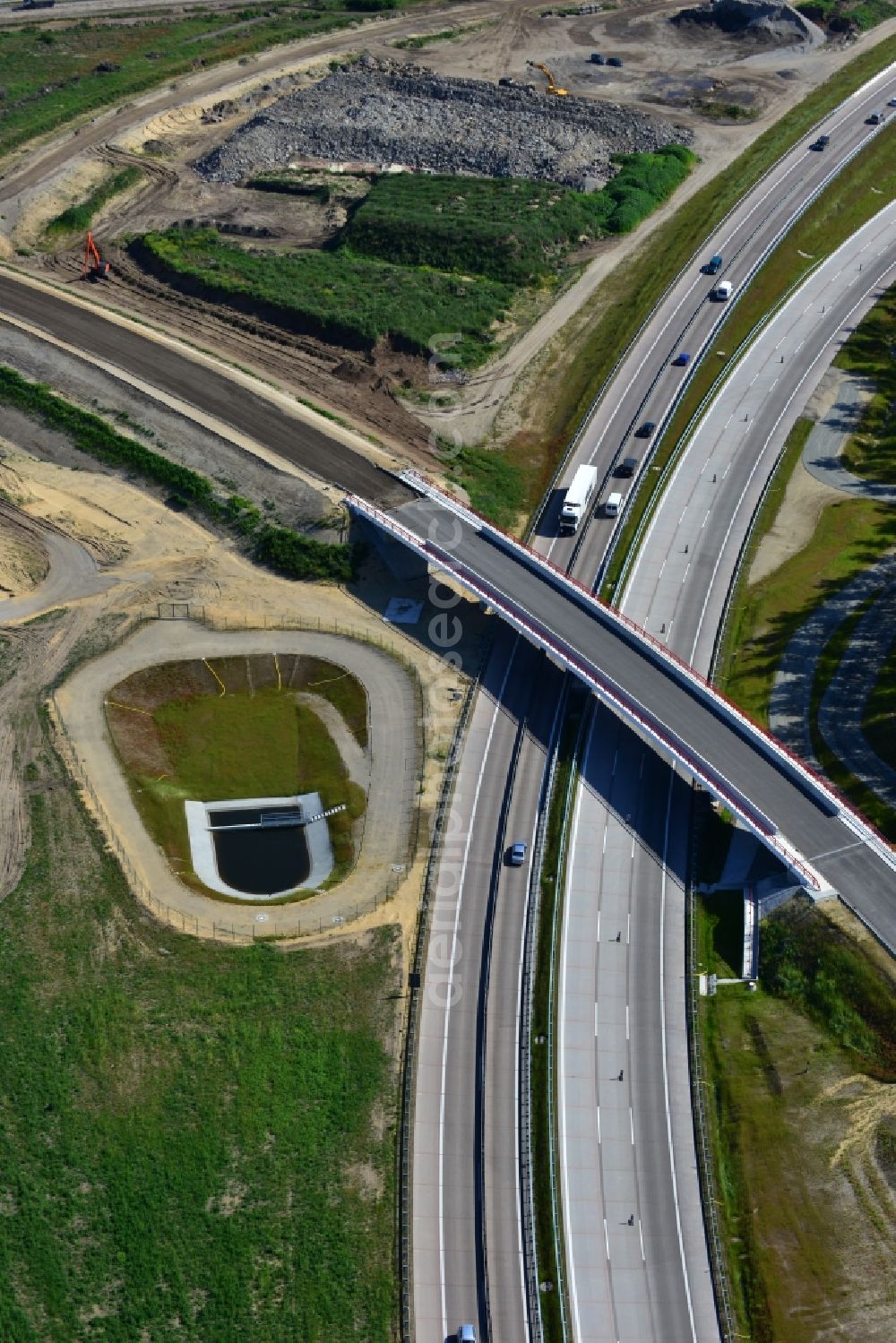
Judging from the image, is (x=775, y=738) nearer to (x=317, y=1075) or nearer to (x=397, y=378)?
(x=317, y=1075)

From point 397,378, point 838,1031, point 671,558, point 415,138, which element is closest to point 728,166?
point 415,138

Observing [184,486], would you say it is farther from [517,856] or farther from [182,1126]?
[182,1126]

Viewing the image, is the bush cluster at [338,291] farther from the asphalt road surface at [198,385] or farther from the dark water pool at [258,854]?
→ the dark water pool at [258,854]

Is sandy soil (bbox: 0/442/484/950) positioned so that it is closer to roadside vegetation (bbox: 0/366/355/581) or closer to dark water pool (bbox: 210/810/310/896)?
roadside vegetation (bbox: 0/366/355/581)

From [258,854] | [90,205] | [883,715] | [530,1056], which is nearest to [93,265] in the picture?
[90,205]

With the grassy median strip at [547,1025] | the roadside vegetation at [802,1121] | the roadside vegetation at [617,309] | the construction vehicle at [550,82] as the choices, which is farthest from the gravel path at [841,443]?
the construction vehicle at [550,82]

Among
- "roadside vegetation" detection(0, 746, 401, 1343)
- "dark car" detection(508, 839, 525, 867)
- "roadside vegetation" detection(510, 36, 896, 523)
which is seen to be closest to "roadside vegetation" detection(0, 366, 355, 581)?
"roadside vegetation" detection(510, 36, 896, 523)
